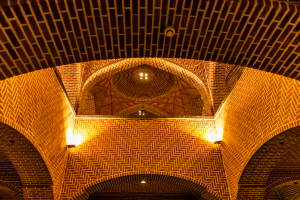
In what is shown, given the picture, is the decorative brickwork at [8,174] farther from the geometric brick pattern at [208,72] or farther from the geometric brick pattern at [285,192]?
the geometric brick pattern at [285,192]

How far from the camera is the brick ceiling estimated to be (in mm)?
2463

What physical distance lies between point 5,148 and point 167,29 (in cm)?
503

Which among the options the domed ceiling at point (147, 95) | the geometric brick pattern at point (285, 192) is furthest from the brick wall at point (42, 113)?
the geometric brick pattern at point (285, 192)

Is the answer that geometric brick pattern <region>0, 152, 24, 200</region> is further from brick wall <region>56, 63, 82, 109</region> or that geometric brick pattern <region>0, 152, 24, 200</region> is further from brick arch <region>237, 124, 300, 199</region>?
brick arch <region>237, 124, 300, 199</region>

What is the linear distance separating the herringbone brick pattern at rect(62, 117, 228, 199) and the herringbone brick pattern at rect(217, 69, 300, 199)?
0.52 meters

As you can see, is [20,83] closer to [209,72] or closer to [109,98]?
[209,72]

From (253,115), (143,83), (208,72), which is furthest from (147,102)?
(253,115)

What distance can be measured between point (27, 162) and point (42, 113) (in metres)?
1.36

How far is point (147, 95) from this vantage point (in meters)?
14.4

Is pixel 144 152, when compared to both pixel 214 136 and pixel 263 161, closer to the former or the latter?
pixel 214 136

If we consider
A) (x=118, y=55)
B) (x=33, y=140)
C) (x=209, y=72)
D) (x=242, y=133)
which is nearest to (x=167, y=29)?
(x=118, y=55)

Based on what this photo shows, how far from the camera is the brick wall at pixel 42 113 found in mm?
4660

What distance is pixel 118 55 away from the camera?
309 cm

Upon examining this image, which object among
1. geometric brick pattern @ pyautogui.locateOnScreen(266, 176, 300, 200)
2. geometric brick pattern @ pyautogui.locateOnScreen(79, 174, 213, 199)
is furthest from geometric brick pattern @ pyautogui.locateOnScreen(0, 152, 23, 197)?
geometric brick pattern @ pyautogui.locateOnScreen(266, 176, 300, 200)
